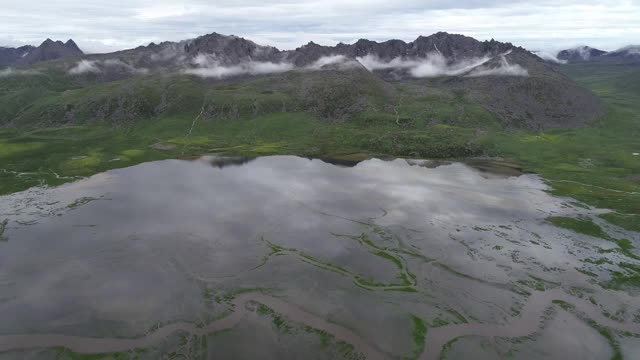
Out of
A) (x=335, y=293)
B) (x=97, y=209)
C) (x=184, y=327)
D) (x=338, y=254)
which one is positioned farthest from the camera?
(x=97, y=209)

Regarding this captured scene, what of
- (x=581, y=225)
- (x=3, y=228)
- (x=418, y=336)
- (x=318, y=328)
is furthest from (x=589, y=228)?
(x=3, y=228)

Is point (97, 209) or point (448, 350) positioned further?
point (97, 209)

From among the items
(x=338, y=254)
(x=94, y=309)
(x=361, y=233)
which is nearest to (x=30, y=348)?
(x=94, y=309)

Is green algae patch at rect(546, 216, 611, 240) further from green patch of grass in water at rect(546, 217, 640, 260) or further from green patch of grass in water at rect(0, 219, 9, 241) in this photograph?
green patch of grass in water at rect(0, 219, 9, 241)

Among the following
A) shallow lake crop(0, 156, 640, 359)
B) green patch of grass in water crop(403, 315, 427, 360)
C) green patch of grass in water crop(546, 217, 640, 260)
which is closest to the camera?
green patch of grass in water crop(403, 315, 427, 360)

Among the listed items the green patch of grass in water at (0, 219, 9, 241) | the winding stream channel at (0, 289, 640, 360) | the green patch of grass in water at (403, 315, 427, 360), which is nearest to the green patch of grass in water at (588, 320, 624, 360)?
the winding stream channel at (0, 289, 640, 360)

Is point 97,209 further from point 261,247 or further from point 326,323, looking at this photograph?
point 326,323

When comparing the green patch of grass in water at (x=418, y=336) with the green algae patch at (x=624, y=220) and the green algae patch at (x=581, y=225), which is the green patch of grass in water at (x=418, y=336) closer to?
the green algae patch at (x=581, y=225)

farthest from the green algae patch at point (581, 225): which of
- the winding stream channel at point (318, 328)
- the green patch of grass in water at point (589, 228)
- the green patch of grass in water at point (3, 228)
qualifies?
the green patch of grass in water at point (3, 228)
